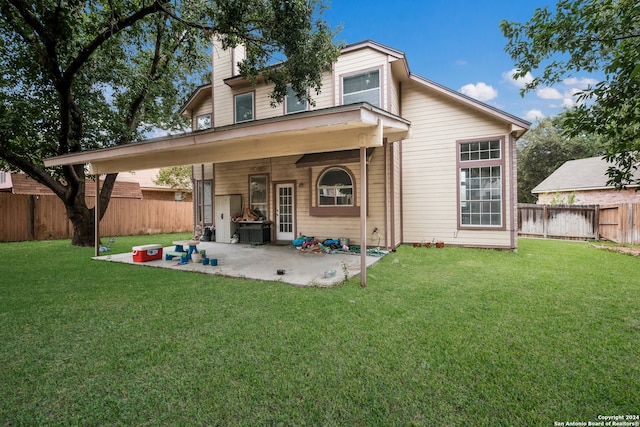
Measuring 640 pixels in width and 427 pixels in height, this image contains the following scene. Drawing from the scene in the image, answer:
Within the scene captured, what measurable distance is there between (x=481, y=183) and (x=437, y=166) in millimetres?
1307

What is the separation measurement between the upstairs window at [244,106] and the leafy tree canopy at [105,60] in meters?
2.07

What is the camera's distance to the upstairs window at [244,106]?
9.96 metres

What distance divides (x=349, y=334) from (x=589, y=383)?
1.89 metres

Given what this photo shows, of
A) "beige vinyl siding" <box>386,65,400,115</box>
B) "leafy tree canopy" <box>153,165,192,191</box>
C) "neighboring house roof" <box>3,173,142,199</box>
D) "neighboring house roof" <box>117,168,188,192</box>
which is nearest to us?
"beige vinyl siding" <box>386,65,400,115</box>

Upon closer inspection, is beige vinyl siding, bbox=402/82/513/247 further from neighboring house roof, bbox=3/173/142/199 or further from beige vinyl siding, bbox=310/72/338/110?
neighboring house roof, bbox=3/173/142/199

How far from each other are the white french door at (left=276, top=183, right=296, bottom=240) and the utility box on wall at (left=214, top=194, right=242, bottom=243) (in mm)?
1572

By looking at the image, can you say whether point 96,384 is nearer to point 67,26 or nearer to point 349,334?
point 349,334

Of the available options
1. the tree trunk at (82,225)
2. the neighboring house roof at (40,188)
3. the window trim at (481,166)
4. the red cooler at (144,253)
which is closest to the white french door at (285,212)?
the red cooler at (144,253)

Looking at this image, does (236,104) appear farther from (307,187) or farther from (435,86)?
(435,86)

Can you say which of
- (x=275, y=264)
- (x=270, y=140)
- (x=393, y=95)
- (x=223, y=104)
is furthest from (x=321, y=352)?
(x=223, y=104)

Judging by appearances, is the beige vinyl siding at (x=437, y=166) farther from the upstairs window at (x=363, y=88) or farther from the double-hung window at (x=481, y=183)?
the upstairs window at (x=363, y=88)

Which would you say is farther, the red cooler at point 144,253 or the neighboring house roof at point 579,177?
the neighboring house roof at point 579,177

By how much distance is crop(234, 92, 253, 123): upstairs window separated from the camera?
392 inches

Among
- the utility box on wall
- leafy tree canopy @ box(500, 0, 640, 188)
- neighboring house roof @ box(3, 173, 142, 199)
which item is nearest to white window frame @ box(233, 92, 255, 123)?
the utility box on wall
